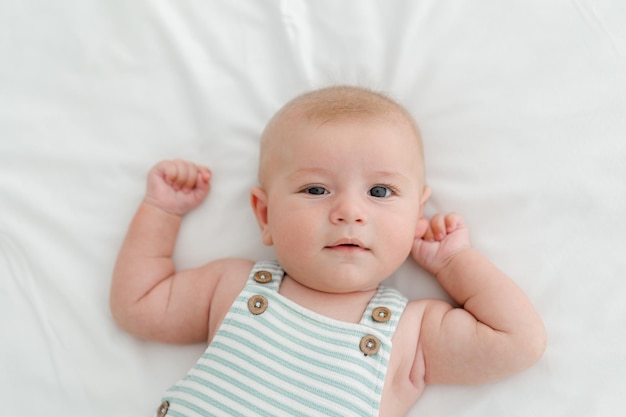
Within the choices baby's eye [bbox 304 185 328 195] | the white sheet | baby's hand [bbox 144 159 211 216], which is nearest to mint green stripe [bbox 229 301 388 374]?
the white sheet

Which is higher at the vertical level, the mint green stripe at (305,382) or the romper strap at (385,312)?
the romper strap at (385,312)

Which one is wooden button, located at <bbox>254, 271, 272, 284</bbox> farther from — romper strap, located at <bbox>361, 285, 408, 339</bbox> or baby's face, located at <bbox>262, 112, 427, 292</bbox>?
romper strap, located at <bbox>361, 285, 408, 339</bbox>

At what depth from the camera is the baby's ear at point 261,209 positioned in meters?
1.81

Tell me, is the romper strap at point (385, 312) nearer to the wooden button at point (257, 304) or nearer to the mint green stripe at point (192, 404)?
the wooden button at point (257, 304)

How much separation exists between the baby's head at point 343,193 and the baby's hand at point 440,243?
123mm

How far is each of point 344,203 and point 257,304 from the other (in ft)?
1.16

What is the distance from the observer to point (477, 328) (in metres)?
1.67

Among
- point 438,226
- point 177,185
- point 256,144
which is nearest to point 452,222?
point 438,226

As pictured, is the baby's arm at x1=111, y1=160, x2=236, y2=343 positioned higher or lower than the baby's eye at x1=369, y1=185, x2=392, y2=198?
lower

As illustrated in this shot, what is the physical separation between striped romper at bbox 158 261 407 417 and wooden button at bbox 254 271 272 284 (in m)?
0.04

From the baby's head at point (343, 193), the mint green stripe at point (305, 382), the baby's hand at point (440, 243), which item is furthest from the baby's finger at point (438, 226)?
the mint green stripe at point (305, 382)

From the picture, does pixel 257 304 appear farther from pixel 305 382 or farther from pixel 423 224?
pixel 423 224

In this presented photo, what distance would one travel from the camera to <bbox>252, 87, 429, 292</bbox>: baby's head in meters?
1.65

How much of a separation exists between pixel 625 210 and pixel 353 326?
30.7 inches
